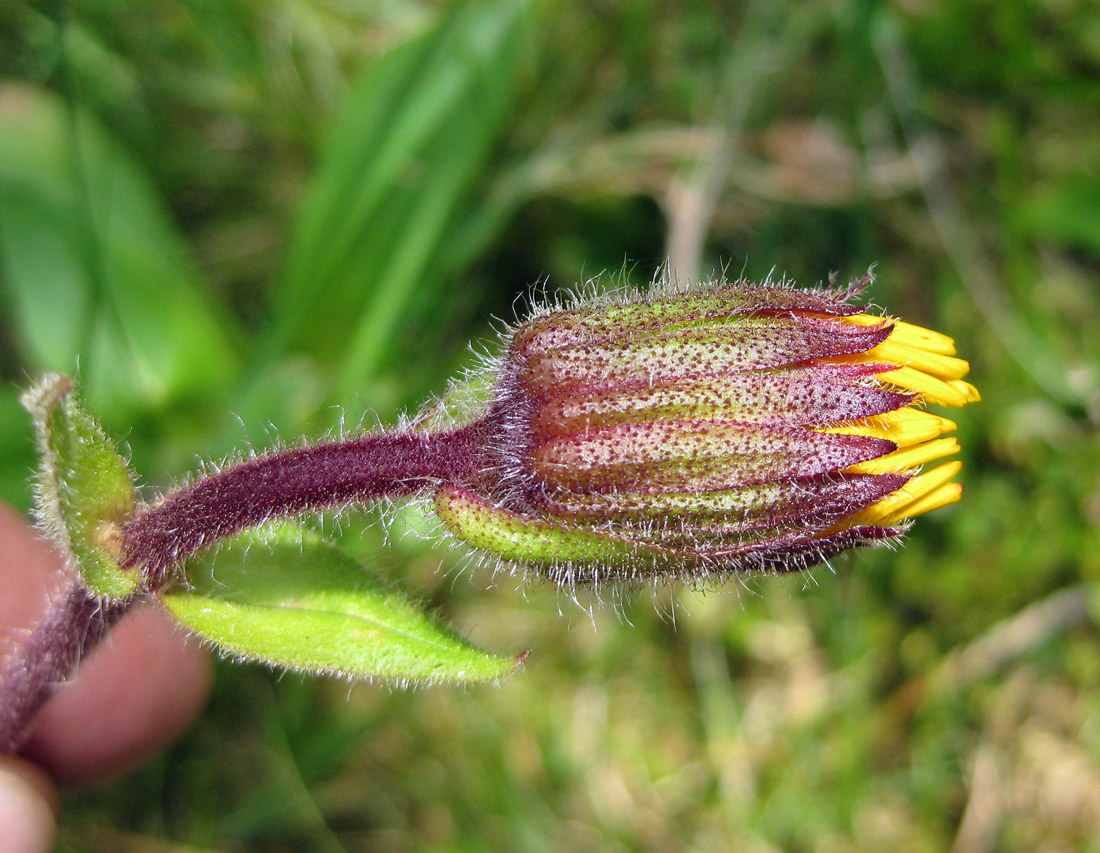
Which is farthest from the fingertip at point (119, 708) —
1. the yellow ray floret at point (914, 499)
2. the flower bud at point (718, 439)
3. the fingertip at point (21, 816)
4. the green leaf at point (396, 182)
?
the yellow ray floret at point (914, 499)

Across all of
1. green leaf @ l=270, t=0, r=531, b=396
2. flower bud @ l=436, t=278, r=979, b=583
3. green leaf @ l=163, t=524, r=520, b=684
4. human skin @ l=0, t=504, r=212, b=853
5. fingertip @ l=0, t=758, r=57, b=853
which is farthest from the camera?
green leaf @ l=270, t=0, r=531, b=396

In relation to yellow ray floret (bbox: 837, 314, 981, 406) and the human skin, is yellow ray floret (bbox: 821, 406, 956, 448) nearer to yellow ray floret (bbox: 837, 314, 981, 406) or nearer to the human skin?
yellow ray floret (bbox: 837, 314, 981, 406)

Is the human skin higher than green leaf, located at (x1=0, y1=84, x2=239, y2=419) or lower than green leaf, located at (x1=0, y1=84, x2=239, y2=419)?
lower

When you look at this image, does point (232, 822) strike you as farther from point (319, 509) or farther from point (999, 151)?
point (999, 151)

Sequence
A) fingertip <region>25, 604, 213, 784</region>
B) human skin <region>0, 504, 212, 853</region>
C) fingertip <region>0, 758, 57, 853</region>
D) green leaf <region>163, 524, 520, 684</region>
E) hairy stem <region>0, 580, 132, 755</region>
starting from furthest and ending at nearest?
fingertip <region>25, 604, 213, 784</region> < human skin <region>0, 504, 212, 853</region> < fingertip <region>0, 758, 57, 853</region> < hairy stem <region>0, 580, 132, 755</region> < green leaf <region>163, 524, 520, 684</region>

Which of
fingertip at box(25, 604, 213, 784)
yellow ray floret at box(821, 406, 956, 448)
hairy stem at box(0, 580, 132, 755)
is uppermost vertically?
yellow ray floret at box(821, 406, 956, 448)

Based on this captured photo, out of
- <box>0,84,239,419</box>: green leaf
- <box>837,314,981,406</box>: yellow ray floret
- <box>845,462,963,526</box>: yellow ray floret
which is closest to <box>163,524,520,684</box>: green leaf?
<box>845,462,963,526</box>: yellow ray floret

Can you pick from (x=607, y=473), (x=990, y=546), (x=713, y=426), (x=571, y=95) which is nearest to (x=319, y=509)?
(x=607, y=473)

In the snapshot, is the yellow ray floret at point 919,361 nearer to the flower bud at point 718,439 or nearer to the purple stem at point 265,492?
the flower bud at point 718,439
